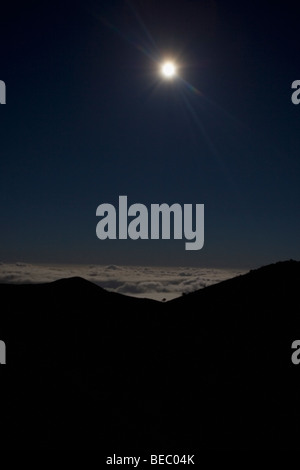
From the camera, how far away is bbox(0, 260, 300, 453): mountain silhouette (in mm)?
19984

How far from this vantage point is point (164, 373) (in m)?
26.7

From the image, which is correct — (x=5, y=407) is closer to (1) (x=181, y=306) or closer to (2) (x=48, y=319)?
(2) (x=48, y=319)

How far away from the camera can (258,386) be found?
79.7ft

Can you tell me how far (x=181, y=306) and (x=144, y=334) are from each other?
7042 mm

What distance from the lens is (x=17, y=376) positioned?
24.0 meters

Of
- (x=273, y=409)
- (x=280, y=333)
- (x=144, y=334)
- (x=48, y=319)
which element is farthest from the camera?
(x=48, y=319)

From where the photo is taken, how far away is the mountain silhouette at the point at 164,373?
20.0 meters

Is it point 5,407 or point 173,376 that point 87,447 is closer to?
point 5,407

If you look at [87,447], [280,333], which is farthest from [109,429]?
[280,333]

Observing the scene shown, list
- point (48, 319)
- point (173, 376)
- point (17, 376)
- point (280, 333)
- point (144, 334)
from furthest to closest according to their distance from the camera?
point (48, 319), point (144, 334), point (280, 333), point (173, 376), point (17, 376)

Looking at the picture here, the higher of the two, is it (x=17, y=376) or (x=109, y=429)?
(x=17, y=376)

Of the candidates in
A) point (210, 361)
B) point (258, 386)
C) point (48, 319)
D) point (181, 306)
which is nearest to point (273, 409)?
point (258, 386)
